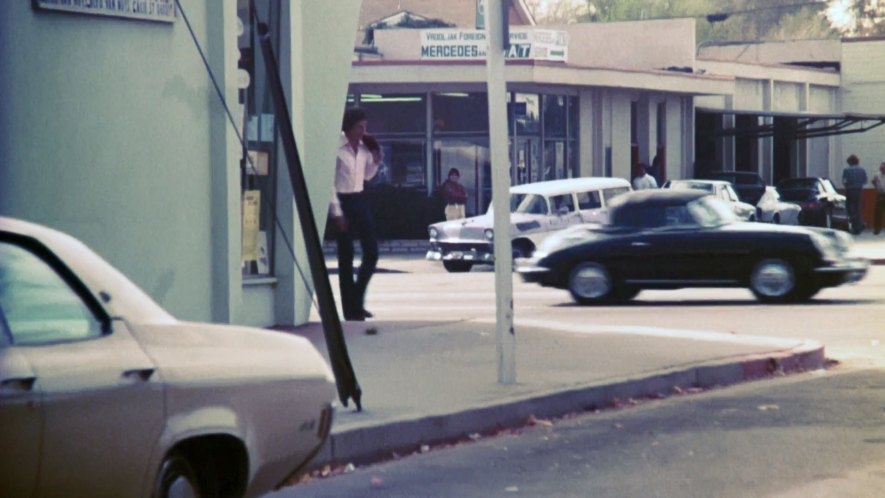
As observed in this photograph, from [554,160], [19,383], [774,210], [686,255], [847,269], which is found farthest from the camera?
[554,160]

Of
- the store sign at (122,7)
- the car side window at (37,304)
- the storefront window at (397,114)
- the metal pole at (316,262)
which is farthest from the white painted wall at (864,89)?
the car side window at (37,304)

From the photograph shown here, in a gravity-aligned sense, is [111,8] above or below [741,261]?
above

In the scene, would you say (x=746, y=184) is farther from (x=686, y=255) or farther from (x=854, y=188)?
(x=686, y=255)

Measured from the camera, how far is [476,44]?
132 ft

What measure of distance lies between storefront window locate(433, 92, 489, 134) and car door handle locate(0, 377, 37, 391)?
1393 inches

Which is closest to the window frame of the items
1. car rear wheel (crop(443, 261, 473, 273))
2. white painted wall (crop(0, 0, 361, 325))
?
white painted wall (crop(0, 0, 361, 325))

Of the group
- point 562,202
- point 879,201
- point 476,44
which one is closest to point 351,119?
point 562,202

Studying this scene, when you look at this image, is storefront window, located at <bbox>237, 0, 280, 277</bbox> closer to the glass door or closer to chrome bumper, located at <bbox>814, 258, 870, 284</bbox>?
chrome bumper, located at <bbox>814, 258, 870, 284</bbox>

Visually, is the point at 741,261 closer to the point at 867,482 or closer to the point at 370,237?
the point at 370,237

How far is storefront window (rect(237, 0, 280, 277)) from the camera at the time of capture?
14.7 metres

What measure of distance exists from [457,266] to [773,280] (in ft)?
34.1

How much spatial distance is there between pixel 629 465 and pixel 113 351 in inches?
150

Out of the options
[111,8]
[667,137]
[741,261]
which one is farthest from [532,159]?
[111,8]

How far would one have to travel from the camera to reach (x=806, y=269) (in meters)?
20.2
